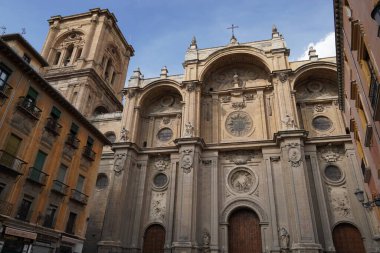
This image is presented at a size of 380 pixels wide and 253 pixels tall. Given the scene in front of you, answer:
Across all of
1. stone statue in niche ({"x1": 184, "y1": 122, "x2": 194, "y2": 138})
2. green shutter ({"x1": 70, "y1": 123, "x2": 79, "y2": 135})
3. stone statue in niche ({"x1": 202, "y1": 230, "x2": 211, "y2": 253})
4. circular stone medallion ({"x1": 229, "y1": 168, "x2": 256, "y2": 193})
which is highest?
stone statue in niche ({"x1": 184, "y1": 122, "x2": 194, "y2": 138})

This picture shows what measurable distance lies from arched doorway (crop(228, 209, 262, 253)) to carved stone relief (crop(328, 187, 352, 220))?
503 cm

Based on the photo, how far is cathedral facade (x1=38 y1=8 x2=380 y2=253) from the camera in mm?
19469

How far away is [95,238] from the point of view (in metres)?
23.2

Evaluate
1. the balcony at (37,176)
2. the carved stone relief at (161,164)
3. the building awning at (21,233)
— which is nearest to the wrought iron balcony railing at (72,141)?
the balcony at (37,176)

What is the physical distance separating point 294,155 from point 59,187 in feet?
48.3

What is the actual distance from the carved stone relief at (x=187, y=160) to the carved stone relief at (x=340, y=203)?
9.58 metres

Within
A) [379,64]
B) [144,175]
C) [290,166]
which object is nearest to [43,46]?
[144,175]

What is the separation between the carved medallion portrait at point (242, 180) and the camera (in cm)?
2188

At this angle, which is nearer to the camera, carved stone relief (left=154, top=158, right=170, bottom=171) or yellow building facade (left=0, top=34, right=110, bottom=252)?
yellow building facade (left=0, top=34, right=110, bottom=252)

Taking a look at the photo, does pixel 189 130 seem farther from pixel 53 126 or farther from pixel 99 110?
pixel 99 110

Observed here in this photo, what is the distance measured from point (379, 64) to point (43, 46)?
39388 millimetres

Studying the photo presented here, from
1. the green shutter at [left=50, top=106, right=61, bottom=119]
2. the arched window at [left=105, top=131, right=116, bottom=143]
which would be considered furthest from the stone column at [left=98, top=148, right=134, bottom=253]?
the green shutter at [left=50, top=106, right=61, bottom=119]

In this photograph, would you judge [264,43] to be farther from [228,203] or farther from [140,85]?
[228,203]

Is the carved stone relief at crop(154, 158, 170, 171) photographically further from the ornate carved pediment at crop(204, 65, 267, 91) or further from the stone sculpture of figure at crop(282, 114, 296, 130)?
the stone sculpture of figure at crop(282, 114, 296, 130)
